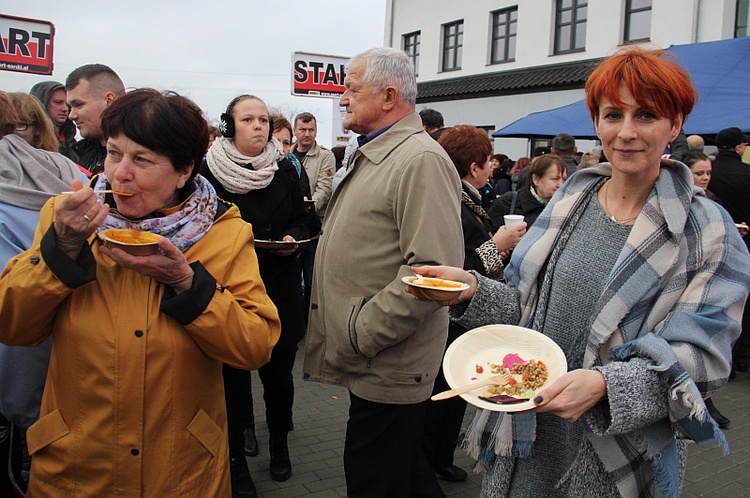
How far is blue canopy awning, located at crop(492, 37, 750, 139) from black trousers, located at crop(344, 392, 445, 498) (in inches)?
281

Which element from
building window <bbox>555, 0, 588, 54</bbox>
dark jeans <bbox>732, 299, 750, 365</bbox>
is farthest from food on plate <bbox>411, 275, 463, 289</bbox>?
building window <bbox>555, 0, 588, 54</bbox>

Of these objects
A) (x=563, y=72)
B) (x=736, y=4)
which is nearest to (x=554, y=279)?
(x=736, y=4)

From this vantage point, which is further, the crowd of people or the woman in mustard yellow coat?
the woman in mustard yellow coat

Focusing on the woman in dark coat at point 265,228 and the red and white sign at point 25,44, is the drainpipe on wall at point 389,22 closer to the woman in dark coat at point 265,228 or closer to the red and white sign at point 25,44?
the red and white sign at point 25,44

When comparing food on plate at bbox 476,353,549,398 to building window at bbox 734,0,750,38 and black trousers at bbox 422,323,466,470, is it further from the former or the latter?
building window at bbox 734,0,750,38

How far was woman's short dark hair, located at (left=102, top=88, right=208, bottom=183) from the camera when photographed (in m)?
Answer: 2.17

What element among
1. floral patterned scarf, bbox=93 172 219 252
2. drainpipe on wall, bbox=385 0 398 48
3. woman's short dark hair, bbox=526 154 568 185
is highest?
drainpipe on wall, bbox=385 0 398 48

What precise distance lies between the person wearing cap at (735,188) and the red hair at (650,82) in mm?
5631

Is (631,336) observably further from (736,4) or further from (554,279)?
(736,4)

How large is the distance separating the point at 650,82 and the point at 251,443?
366 cm

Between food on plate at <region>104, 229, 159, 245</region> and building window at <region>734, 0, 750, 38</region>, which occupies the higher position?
building window at <region>734, 0, 750, 38</region>

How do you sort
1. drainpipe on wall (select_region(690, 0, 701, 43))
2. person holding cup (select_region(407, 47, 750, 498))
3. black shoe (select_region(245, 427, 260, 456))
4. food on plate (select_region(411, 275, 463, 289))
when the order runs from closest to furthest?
1. person holding cup (select_region(407, 47, 750, 498))
2. food on plate (select_region(411, 275, 463, 289))
3. black shoe (select_region(245, 427, 260, 456))
4. drainpipe on wall (select_region(690, 0, 701, 43))

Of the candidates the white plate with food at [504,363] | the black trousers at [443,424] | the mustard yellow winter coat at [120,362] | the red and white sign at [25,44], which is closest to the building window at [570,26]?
the red and white sign at [25,44]

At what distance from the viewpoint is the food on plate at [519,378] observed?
1.84 metres
